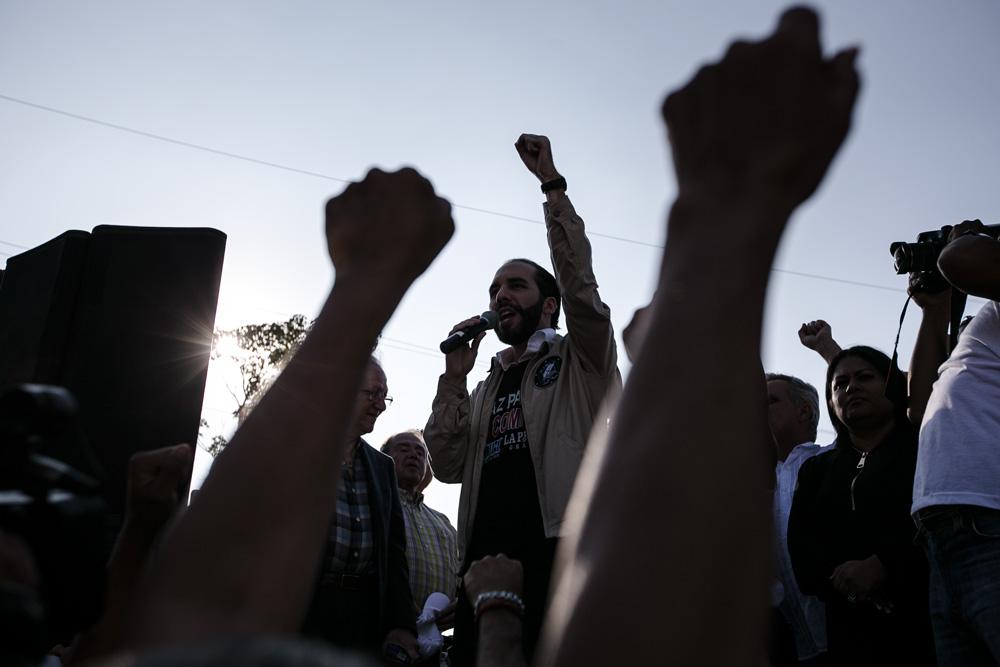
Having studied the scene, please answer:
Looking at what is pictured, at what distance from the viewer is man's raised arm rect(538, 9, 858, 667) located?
1.84ft

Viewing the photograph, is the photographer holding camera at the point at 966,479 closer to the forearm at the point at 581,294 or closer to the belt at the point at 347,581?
the forearm at the point at 581,294

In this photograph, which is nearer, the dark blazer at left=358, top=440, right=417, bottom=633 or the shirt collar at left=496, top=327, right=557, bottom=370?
→ the dark blazer at left=358, top=440, right=417, bottom=633

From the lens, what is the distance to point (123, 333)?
2.74 metres

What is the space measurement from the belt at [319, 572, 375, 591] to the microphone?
3.55 ft

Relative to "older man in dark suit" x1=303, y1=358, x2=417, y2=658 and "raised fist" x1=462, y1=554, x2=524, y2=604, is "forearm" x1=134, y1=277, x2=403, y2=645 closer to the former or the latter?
"raised fist" x1=462, y1=554, x2=524, y2=604

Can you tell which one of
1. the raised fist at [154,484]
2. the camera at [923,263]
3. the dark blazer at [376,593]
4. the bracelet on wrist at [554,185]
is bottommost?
the dark blazer at [376,593]

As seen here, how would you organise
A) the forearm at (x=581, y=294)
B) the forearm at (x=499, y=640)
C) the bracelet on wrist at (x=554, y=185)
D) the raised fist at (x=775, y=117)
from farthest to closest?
the bracelet on wrist at (x=554, y=185), the forearm at (x=581, y=294), the forearm at (x=499, y=640), the raised fist at (x=775, y=117)

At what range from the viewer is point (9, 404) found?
0.79 m

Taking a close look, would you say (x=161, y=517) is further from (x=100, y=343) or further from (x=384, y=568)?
(x=384, y=568)

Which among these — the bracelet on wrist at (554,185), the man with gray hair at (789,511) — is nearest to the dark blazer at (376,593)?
the bracelet on wrist at (554,185)

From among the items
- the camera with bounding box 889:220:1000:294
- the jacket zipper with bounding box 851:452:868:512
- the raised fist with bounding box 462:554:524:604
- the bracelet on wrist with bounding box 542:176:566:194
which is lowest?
the raised fist with bounding box 462:554:524:604

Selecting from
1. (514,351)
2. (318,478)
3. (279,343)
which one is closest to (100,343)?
(514,351)

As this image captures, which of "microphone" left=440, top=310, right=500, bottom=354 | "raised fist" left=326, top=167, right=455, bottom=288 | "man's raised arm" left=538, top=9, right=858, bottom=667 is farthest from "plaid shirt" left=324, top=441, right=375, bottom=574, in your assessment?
"man's raised arm" left=538, top=9, right=858, bottom=667

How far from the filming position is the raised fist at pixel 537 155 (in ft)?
12.9
